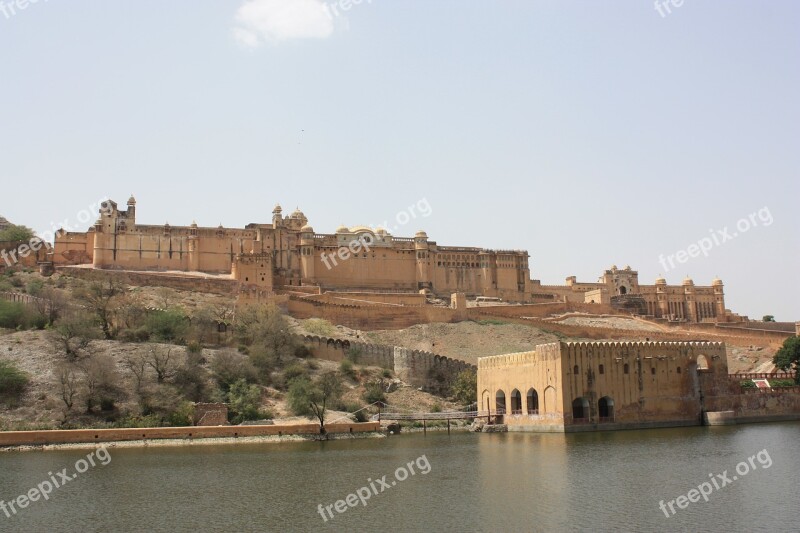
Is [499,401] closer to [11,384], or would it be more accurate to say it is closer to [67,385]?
[67,385]

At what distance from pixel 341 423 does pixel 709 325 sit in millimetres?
37321

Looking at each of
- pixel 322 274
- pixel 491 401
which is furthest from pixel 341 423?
pixel 322 274

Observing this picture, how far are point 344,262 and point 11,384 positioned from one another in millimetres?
33857

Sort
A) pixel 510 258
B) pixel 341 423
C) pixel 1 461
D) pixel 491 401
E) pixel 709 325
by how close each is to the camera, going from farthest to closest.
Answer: pixel 510 258 → pixel 709 325 → pixel 491 401 → pixel 341 423 → pixel 1 461

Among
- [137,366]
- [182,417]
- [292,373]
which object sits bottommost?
[182,417]

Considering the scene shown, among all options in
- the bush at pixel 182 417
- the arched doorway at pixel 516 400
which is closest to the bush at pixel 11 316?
the bush at pixel 182 417

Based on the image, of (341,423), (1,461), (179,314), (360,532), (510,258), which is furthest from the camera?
(510,258)

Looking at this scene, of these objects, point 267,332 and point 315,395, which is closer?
point 315,395

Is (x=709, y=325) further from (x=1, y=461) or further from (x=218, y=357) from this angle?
(x=1, y=461)

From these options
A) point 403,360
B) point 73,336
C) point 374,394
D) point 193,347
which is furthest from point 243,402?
point 403,360

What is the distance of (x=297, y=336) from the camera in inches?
1885

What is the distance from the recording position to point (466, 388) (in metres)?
44.6

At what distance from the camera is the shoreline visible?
106 ft

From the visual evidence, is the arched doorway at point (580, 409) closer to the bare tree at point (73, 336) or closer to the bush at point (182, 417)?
the bush at point (182, 417)
